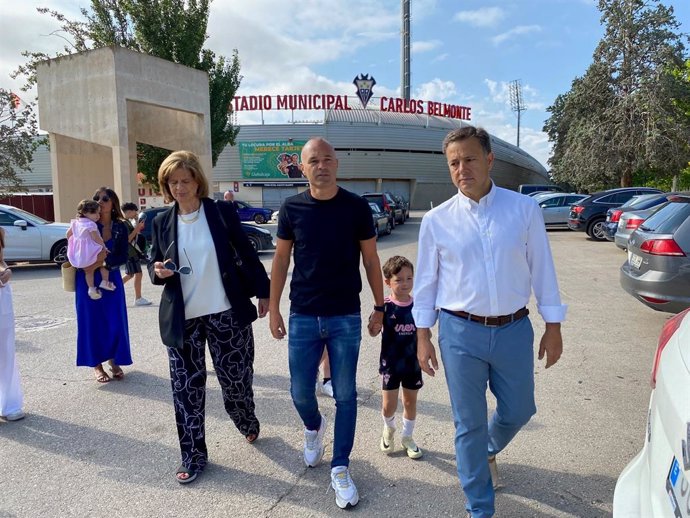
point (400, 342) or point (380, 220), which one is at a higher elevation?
point (380, 220)

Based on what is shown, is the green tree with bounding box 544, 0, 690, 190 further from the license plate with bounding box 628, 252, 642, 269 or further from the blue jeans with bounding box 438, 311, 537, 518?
the blue jeans with bounding box 438, 311, 537, 518

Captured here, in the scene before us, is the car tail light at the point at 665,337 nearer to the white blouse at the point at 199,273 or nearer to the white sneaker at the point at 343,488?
the white sneaker at the point at 343,488

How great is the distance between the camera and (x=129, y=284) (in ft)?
33.9

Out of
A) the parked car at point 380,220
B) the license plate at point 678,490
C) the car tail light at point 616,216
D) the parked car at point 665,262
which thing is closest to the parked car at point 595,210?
the car tail light at point 616,216

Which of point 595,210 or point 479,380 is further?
point 595,210

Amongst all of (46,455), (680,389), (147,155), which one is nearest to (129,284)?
(46,455)

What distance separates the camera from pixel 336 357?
9.30ft

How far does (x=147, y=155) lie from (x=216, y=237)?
22.6m

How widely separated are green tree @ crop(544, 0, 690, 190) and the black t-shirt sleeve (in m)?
30.1

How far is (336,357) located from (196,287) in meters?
0.98

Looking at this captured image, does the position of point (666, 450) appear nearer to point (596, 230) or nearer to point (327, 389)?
point (327, 389)

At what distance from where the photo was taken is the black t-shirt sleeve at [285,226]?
112 inches

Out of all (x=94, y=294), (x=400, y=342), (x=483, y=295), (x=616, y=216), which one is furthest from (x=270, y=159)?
(x=483, y=295)

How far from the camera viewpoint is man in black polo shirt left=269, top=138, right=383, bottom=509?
2.76 metres
